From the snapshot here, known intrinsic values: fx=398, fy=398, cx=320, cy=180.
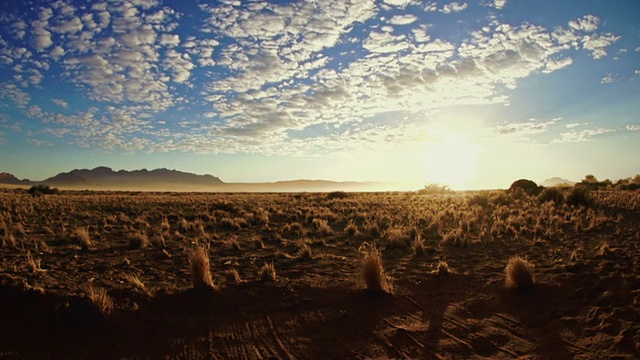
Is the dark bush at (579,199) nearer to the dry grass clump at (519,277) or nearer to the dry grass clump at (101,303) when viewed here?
the dry grass clump at (519,277)

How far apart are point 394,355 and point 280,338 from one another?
1.80 m

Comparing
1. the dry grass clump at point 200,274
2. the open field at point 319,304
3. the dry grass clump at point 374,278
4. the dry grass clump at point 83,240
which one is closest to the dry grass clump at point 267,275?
the open field at point 319,304

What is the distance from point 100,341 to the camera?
622 cm

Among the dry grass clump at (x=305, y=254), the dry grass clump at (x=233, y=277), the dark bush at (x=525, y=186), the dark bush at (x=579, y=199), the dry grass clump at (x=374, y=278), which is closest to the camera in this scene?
the dry grass clump at (x=374, y=278)

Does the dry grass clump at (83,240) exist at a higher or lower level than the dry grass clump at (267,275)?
higher

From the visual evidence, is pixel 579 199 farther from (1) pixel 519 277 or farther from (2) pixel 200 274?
(2) pixel 200 274

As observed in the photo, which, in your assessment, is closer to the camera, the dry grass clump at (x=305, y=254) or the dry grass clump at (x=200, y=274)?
the dry grass clump at (x=200, y=274)


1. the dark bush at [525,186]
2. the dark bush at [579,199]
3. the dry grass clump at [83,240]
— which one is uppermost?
the dark bush at [525,186]

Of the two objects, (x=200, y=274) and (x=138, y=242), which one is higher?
(x=200, y=274)

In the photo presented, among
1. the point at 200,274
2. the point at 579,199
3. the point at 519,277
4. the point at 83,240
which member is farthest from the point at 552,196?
the point at 83,240

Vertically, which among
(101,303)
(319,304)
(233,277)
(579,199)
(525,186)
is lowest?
(319,304)

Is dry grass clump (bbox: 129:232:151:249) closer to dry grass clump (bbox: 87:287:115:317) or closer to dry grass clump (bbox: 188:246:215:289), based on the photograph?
dry grass clump (bbox: 188:246:215:289)

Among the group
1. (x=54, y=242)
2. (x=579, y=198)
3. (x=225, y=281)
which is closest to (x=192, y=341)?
(x=225, y=281)

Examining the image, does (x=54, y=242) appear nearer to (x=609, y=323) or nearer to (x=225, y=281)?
→ (x=225, y=281)
